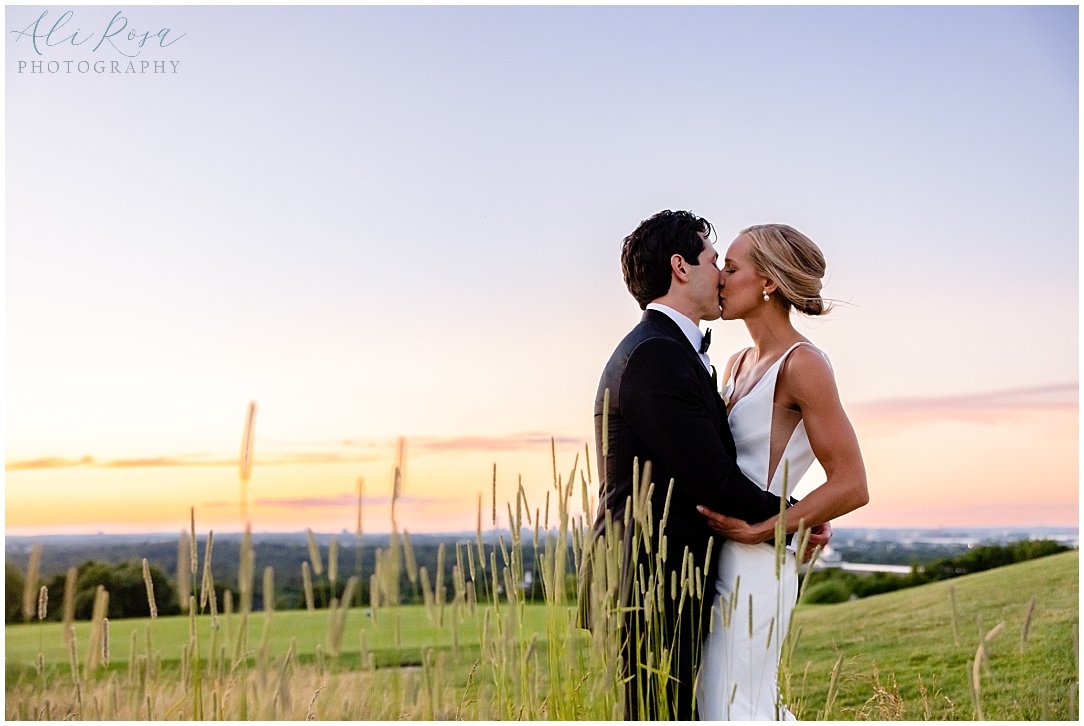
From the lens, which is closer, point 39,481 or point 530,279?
point 39,481

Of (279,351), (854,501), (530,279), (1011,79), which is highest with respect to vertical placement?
(1011,79)

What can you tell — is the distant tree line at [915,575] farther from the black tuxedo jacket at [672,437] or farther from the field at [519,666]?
the black tuxedo jacket at [672,437]

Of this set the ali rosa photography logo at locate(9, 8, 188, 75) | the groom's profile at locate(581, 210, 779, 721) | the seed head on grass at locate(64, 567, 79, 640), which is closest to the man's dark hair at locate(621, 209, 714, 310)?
A: the groom's profile at locate(581, 210, 779, 721)

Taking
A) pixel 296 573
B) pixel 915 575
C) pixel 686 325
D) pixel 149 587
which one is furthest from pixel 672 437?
pixel 915 575

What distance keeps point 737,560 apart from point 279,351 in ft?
13.5

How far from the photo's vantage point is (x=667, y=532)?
9.66ft

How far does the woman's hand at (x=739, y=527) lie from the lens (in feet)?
9.48

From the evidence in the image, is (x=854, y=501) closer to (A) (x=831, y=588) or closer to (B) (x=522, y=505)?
(B) (x=522, y=505)

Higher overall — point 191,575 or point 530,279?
point 530,279

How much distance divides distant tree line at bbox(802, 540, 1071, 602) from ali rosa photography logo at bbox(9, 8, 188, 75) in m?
7.89

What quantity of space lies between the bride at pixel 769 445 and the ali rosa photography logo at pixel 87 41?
253cm

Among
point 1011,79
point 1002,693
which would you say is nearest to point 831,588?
point 1002,693

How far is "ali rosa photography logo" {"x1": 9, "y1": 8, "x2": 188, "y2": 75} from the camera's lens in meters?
3.79

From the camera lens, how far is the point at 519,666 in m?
2.45
